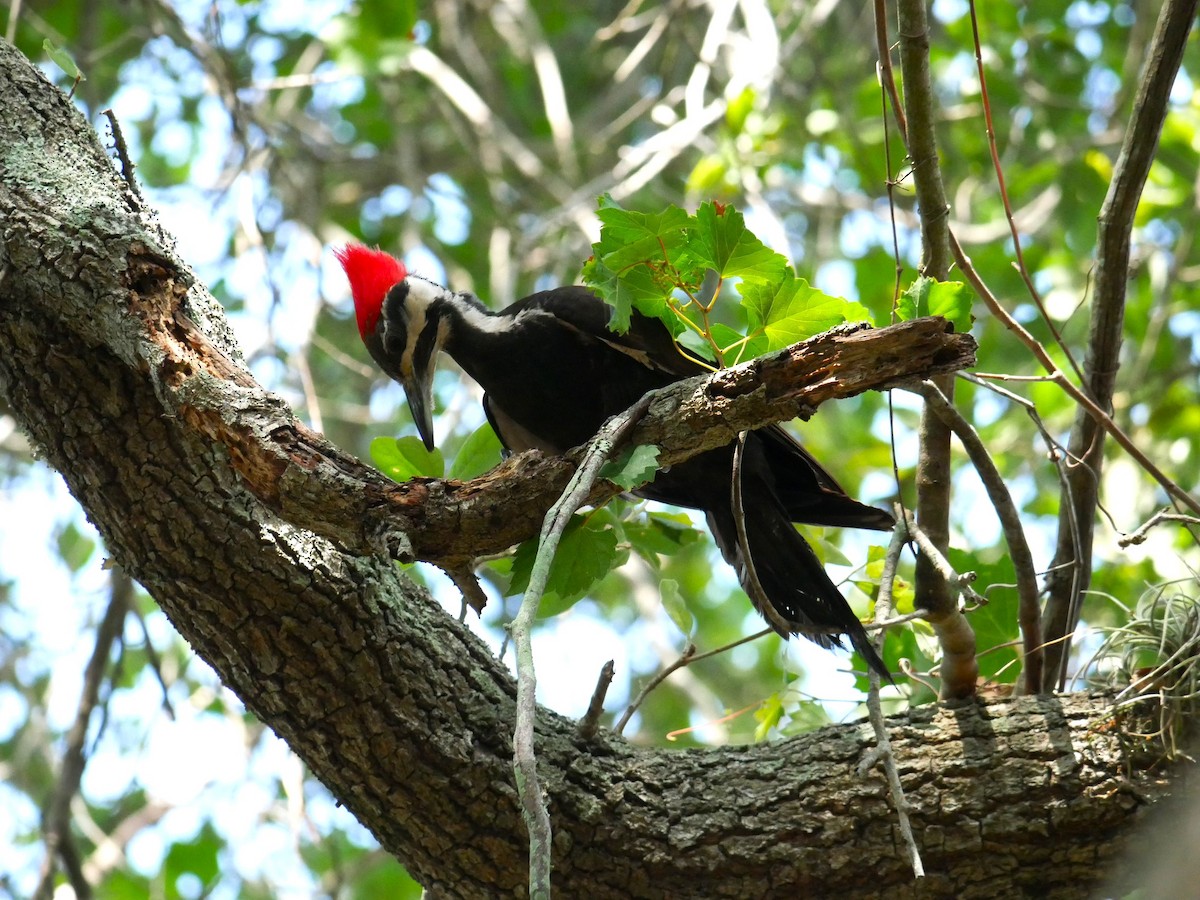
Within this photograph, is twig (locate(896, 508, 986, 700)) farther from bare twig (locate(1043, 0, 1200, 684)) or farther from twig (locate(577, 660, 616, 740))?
twig (locate(577, 660, 616, 740))

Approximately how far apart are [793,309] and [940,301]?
232 mm

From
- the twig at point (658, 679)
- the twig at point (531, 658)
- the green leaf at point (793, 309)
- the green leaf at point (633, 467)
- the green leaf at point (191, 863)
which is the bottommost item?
the twig at point (531, 658)

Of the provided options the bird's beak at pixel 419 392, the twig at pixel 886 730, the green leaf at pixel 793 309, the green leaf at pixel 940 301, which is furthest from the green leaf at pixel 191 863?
A: the green leaf at pixel 940 301

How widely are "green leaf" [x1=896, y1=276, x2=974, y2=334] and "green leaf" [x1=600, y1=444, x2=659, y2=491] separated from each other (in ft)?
1.48

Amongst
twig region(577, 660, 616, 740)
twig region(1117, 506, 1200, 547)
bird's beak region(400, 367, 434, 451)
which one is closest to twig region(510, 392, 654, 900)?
twig region(577, 660, 616, 740)

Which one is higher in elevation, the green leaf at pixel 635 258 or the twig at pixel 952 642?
the green leaf at pixel 635 258

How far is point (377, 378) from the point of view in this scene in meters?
5.13

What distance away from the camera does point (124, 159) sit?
2334 mm

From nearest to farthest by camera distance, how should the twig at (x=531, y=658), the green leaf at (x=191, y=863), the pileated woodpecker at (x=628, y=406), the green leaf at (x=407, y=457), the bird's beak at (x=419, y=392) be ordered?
the twig at (x=531, y=658) < the green leaf at (x=407, y=457) < the pileated woodpecker at (x=628, y=406) < the bird's beak at (x=419, y=392) < the green leaf at (x=191, y=863)

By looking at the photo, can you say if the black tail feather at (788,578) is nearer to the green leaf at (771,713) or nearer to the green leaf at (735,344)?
the green leaf at (771,713)

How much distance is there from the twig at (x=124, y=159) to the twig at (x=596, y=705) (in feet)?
4.26

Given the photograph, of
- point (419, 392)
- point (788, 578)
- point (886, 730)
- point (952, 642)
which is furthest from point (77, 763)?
point (952, 642)

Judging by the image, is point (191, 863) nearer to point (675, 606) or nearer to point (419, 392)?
point (419, 392)

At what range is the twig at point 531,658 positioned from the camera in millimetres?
1200
